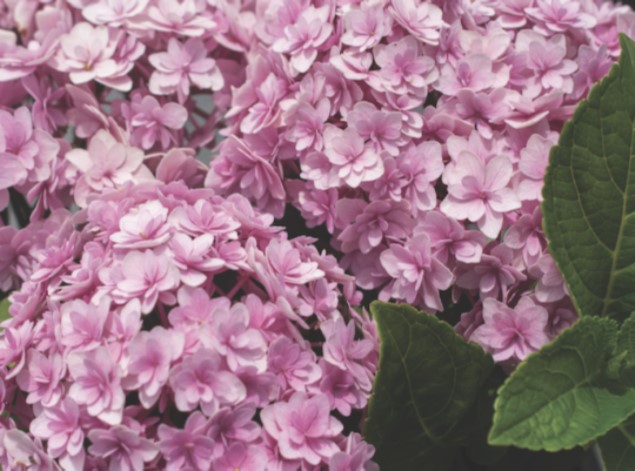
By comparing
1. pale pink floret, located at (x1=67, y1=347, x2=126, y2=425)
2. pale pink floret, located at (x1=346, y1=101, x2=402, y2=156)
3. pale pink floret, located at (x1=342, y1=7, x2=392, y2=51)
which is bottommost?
pale pink floret, located at (x1=67, y1=347, x2=126, y2=425)

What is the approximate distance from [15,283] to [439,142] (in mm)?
409

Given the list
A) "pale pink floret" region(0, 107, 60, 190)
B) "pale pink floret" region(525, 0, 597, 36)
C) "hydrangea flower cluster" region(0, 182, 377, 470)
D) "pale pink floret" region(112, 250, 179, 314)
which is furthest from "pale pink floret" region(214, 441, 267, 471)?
"pale pink floret" region(525, 0, 597, 36)

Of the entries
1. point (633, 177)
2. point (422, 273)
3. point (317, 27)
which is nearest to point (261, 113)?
point (317, 27)

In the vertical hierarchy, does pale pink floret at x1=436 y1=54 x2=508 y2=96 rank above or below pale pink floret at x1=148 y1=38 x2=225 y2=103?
above

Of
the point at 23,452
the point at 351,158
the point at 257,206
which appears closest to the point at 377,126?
the point at 351,158

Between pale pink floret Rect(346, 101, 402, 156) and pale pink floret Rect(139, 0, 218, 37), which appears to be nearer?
pale pink floret Rect(346, 101, 402, 156)

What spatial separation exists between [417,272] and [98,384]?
0.83ft

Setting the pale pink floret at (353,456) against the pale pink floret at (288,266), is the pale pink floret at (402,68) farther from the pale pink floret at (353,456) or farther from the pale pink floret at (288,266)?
the pale pink floret at (353,456)

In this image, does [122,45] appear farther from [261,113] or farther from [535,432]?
[535,432]

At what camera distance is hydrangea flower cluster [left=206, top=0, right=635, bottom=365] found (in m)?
0.77

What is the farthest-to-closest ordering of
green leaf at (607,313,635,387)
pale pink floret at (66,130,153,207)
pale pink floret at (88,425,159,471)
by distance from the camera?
pale pink floret at (66,130,153,207), green leaf at (607,313,635,387), pale pink floret at (88,425,159,471)

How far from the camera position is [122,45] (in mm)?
898

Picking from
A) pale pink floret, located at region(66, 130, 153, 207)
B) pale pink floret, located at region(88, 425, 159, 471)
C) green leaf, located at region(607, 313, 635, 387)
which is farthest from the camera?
pale pink floret, located at region(66, 130, 153, 207)

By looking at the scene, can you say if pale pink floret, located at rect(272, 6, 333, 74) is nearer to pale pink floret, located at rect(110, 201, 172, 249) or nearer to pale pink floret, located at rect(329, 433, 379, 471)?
pale pink floret, located at rect(110, 201, 172, 249)
